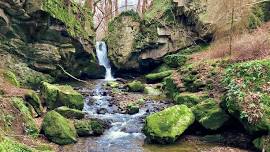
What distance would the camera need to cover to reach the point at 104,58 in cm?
3403

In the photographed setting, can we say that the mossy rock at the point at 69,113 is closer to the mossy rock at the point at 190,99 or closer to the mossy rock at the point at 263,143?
the mossy rock at the point at 190,99

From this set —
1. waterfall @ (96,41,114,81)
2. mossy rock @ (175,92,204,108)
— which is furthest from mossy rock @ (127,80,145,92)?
waterfall @ (96,41,114,81)

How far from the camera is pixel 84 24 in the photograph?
30.5 meters

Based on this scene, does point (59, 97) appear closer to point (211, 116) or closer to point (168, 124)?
point (168, 124)

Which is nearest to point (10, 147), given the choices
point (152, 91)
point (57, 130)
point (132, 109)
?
point (57, 130)

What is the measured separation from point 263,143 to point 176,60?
16322 mm

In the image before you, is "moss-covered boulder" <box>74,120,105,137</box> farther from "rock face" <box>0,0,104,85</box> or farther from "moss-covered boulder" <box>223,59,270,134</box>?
"rock face" <box>0,0,104,85</box>

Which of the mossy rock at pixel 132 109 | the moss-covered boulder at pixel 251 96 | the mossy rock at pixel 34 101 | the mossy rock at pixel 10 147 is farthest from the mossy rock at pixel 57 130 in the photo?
the moss-covered boulder at pixel 251 96

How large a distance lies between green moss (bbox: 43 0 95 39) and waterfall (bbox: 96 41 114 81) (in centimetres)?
306

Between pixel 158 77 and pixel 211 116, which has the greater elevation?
pixel 158 77

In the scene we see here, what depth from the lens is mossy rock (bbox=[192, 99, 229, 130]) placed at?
50.7ft

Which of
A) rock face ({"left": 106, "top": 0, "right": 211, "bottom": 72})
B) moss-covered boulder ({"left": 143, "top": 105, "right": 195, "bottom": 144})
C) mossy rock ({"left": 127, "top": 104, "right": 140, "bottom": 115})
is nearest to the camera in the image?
moss-covered boulder ({"left": 143, "top": 105, "right": 195, "bottom": 144})

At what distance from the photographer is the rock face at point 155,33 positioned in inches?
1227

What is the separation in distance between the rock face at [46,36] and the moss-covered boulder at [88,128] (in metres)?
9.42
